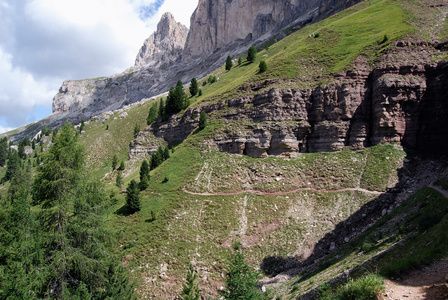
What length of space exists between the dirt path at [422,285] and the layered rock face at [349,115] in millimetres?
30815

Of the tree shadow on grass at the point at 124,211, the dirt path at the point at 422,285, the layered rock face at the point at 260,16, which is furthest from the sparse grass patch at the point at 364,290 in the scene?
the layered rock face at the point at 260,16

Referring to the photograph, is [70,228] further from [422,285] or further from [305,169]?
[305,169]

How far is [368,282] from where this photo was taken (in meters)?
8.80

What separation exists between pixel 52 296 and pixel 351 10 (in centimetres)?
10431

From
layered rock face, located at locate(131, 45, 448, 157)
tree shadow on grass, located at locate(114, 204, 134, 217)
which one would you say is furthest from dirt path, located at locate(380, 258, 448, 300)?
tree shadow on grass, located at locate(114, 204, 134, 217)

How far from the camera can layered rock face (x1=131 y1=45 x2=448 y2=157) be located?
36.7 metres

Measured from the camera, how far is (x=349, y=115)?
129 ft

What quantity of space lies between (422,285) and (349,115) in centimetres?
3472

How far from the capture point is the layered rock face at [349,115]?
120ft

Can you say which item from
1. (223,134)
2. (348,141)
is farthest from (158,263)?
(348,141)

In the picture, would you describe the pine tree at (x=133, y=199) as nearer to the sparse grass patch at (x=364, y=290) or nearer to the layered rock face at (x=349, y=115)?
the layered rock face at (x=349, y=115)

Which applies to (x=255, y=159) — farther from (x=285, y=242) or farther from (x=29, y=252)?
(x=29, y=252)

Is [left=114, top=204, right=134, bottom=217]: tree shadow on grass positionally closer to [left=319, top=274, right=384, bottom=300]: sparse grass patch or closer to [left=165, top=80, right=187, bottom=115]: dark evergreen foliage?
[left=319, top=274, right=384, bottom=300]: sparse grass patch

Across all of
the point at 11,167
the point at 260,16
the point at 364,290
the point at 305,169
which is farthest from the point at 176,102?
the point at 260,16
